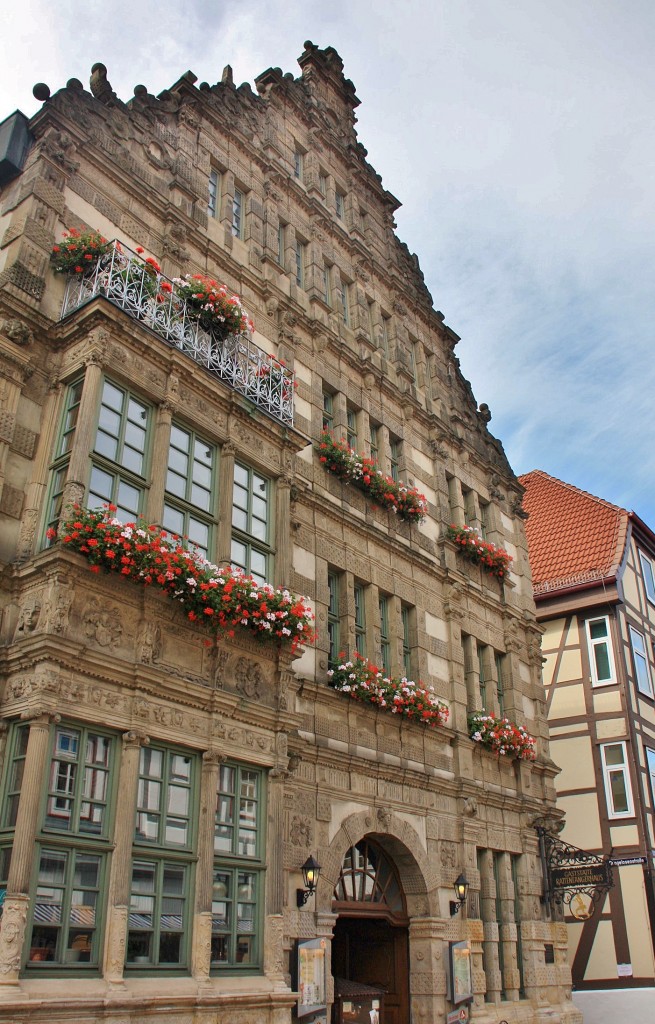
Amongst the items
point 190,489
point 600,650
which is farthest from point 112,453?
point 600,650

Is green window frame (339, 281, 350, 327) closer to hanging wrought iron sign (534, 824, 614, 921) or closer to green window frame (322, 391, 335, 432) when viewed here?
green window frame (322, 391, 335, 432)

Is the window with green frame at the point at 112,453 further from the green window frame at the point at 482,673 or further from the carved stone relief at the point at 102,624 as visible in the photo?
the green window frame at the point at 482,673

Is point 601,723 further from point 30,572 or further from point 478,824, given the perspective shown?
point 30,572

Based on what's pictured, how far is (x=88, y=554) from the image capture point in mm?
8781

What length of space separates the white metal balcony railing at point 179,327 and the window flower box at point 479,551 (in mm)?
5131

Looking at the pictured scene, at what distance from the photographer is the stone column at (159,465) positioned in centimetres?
991

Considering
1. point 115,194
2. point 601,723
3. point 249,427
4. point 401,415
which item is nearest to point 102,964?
point 249,427

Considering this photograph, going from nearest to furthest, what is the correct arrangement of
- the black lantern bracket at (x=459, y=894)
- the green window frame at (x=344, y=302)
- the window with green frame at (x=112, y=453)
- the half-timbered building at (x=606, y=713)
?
the window with green frame at (x=112, y=453) → the black lantern bracket at (x=459, y=894) → the green window frame at (x=344, y=302) → the half-timbered building at (x=606, y=713)

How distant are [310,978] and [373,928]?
3247 millimetres

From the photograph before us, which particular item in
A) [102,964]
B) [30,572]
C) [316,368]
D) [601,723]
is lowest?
[102,964]

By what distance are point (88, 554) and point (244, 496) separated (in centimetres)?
306

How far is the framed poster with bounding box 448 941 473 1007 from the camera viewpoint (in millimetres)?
12664

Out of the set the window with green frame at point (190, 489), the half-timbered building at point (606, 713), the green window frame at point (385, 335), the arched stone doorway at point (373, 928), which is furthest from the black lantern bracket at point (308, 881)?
the green window frame at point (385, 335)

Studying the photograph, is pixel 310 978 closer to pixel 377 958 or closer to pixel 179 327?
pixel 377 958
